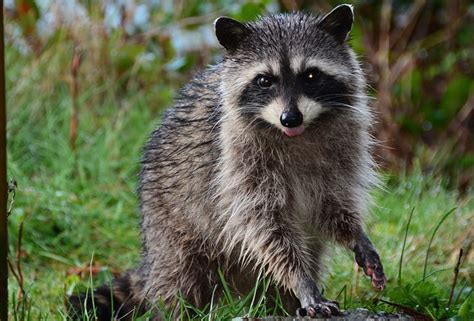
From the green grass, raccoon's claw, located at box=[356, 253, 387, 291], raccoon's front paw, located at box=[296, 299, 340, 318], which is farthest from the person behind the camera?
the green grass

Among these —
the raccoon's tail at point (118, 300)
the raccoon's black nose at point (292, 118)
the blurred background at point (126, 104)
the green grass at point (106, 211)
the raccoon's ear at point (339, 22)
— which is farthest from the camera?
the blurred background at point (126, 104)

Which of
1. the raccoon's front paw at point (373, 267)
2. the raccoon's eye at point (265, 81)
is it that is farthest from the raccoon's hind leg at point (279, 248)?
the raccoon's eye at point (265, 81)

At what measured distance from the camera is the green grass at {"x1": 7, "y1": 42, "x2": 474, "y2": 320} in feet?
15.0

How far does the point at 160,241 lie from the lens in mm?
4543

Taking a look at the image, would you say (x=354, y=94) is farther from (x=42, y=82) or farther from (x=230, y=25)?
(x=42, y=82)

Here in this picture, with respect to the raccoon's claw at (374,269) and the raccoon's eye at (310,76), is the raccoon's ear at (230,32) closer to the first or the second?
the raccoon's eye at (310,76)

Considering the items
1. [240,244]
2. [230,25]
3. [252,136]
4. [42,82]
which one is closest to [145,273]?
[240,244]

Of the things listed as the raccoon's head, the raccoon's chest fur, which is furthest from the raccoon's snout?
the raccoon's chest fur

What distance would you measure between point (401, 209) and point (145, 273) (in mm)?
2154

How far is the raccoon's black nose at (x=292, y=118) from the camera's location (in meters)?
3.77

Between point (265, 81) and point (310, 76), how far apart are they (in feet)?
0.65

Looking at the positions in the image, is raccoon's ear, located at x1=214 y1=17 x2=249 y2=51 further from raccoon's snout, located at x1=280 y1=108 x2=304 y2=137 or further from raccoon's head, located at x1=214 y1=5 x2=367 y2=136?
raccoon's snout, located at x1=280 y1=108 x2=304 y2=137

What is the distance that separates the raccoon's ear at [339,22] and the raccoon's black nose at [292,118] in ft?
1.92

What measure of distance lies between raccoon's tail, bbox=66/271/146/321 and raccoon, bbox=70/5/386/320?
0.06 ft
